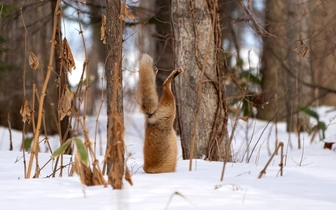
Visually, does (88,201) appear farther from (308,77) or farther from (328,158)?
(308,77)

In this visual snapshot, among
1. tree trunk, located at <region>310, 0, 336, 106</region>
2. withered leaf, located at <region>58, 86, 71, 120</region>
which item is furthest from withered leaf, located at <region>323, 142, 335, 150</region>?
withered leaf, located at <region>58, 86, 71, 120</region>

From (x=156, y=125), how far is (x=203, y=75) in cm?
151

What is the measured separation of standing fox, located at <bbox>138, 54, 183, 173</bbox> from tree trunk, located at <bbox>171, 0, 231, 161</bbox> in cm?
143

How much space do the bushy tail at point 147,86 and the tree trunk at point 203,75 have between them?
1430 mm

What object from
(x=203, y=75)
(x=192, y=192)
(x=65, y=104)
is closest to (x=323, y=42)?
(x=203, y=75)

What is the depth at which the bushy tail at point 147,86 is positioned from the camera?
406cm

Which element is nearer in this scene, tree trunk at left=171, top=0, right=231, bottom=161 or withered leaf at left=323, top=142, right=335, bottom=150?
tree trunk at left=171, top=0, right=231, bottom=161

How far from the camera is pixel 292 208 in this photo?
2.86m

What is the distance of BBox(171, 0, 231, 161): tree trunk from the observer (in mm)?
5559

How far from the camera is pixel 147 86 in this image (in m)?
4.11

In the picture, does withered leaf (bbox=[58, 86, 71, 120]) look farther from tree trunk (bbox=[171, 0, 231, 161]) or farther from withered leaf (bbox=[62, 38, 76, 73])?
tree trunk (bbox=[171, 0, 231, 161])

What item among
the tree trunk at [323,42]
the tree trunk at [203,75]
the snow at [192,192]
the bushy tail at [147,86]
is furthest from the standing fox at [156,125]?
the tree trunk at [323,42]

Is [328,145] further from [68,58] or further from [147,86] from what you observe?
[68,58]

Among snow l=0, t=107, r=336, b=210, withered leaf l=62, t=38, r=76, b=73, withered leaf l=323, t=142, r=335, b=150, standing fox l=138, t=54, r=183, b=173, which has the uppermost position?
withered leaf l=62, t=38, r=76, b=73
